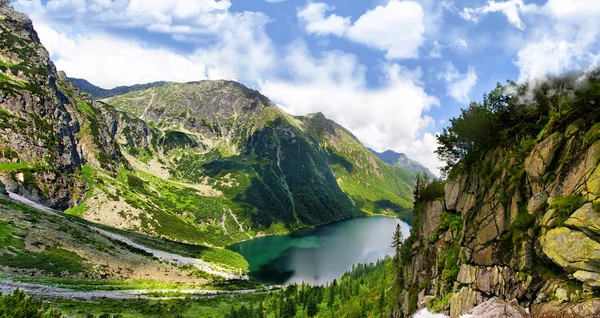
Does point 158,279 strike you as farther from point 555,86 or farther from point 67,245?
point 555,86

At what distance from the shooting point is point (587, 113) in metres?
21.6

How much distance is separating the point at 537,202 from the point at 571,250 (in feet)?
16.3

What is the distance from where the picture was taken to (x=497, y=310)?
22.4m

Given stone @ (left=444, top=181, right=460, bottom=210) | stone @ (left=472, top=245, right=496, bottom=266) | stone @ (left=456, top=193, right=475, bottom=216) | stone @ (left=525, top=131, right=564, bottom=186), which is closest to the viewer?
stone @ (left=525, top=131, right=564, bottom=186)

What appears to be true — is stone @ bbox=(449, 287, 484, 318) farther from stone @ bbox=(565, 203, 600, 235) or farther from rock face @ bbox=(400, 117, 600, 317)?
stone @ bbox=(565, 203, 600, 235)

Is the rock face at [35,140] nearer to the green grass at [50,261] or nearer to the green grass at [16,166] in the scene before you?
the green grass at [16,166]

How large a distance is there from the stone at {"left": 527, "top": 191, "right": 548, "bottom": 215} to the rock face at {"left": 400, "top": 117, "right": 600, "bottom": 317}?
7cm

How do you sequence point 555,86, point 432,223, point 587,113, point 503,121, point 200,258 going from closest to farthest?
point 587,113 < point 555,86 < point 503,121 < point 432,223 < point 200,258

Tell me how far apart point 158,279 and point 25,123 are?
398 feet

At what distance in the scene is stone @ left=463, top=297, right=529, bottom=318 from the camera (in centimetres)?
2133

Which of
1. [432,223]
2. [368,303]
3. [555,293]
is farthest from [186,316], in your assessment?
[555,293]

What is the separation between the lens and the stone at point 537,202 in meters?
22.6

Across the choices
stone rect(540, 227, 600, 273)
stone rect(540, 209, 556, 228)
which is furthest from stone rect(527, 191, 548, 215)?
stone rect(540, 227, 600, 273)

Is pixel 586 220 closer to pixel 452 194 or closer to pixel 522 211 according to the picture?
pixel 522 211
